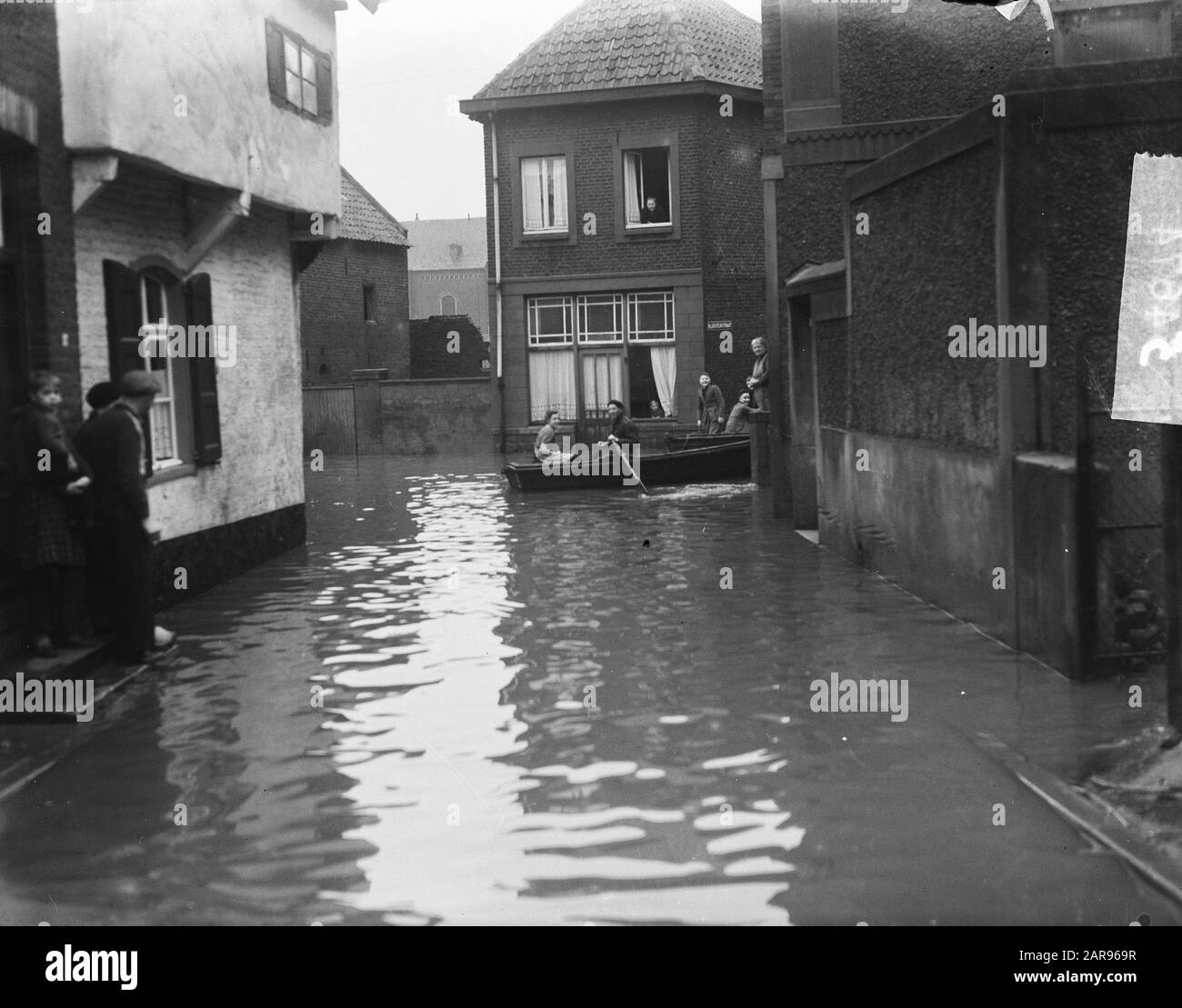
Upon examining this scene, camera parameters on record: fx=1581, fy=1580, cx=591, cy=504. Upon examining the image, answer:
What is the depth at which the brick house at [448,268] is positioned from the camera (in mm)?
83312

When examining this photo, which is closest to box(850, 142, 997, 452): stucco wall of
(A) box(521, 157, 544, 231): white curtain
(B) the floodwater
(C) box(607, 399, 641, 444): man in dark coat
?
(B) the floodwater

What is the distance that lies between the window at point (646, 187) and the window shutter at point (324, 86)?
1686 cm

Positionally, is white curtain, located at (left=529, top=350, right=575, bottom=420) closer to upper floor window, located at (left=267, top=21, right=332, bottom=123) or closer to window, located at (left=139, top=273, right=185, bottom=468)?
upper floor window, located at (left=267, top=21, right=332, bottom=123)

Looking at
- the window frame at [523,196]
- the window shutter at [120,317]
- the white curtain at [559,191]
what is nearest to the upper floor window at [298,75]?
the window shutter at [120,317]

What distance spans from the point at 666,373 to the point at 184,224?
20.8m

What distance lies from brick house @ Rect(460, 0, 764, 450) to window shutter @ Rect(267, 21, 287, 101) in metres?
18.5

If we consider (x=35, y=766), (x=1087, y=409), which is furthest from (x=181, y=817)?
(x=1087, y=409)

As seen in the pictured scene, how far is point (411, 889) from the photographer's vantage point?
19.2ft

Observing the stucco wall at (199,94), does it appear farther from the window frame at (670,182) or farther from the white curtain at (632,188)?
the white curtain at (632,188)

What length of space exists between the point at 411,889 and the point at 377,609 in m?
7.15

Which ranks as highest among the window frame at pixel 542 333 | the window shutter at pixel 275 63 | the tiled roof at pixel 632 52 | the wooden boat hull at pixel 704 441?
the tiled roof at pixel 632 52

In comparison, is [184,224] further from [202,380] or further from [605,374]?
[605,374]

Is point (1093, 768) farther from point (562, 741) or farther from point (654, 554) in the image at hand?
point (654, 554)

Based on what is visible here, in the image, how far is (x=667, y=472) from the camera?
974 inches
